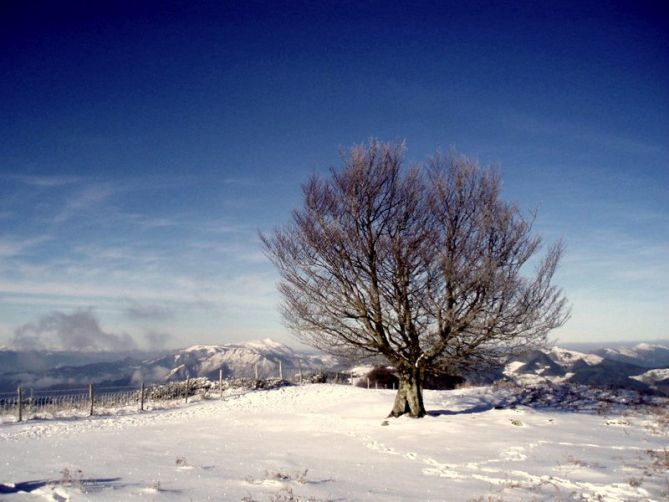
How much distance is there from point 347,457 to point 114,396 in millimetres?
18755

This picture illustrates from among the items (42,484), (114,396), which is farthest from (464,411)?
(114,396)

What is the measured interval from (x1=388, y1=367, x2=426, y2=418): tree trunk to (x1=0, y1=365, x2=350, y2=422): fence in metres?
13.7

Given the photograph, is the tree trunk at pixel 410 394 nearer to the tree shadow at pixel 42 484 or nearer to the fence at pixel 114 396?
the tree shadow at pixel 42 484

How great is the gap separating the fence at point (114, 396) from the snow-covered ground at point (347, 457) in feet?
9.06

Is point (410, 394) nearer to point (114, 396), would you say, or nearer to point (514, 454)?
point (514, 454)

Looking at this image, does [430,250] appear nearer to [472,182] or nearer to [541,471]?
[472,182]

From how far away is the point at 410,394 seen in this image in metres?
15.8

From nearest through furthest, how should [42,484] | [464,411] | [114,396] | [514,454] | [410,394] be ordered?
[42,484]
[514,454]
[410,394]
[464,411]
[114,396]

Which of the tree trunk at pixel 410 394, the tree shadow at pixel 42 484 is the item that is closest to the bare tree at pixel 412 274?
the tree trunk at pixel 410 394

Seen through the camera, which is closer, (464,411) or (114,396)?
(464,411)

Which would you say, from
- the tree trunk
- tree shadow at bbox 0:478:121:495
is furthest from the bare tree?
tree shadow at bbox 0:478:121:495

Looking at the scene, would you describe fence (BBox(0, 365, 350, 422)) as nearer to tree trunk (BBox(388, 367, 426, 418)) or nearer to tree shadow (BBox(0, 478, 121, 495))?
tree trunk (BBox(388, 367, 426, 418))

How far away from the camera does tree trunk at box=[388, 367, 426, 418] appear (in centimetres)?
1562

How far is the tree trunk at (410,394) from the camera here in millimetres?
15625
